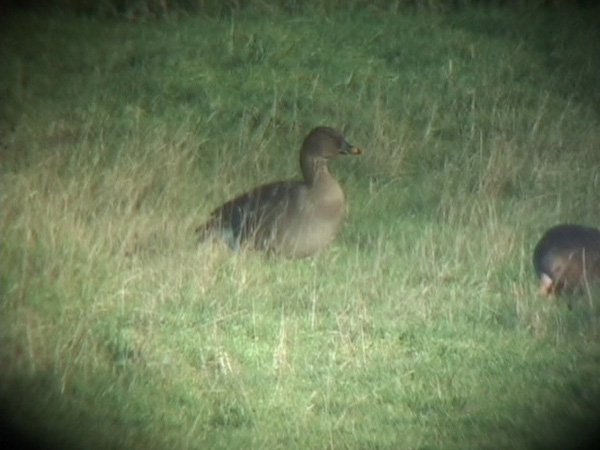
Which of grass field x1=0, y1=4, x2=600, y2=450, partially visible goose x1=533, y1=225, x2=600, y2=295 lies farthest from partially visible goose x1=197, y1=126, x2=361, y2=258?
partially visible goose x1=533, y1=225, x2=600, y2=295

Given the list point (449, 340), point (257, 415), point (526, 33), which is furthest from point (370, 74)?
point (257, 415)

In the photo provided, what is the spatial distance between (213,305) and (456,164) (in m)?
2.46

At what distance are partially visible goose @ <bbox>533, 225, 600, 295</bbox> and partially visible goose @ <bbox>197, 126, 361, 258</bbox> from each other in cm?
98

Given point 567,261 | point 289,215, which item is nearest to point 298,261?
point 289,215

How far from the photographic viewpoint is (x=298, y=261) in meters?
6.29

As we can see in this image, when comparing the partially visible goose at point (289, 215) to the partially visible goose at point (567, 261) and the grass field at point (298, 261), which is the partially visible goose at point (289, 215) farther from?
the partially visible goose at point (567, 261)

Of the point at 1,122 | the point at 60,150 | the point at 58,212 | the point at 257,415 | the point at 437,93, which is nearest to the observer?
the point at 257,415

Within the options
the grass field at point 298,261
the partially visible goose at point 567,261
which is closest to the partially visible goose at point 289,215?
the grass field at point 298,261

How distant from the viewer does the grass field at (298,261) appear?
15.9ft

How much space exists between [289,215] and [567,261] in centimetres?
125

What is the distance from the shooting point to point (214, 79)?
8562mm

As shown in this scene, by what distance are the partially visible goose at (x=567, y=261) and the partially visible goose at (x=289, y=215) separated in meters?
0.98

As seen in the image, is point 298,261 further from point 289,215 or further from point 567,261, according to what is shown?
point 567,261

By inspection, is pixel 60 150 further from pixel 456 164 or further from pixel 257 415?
pixel 257 415
